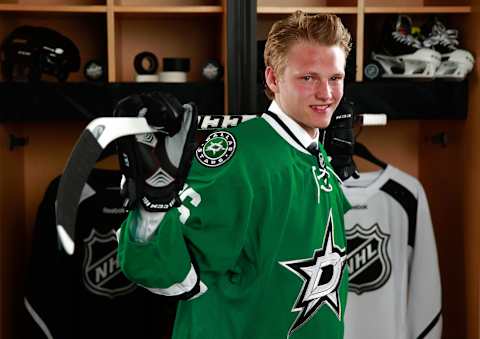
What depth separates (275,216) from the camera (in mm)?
1364

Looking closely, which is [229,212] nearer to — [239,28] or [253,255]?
[253,255]

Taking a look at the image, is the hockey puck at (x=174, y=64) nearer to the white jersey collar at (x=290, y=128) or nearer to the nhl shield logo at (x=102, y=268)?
the nhl shield logo at (x=102, y=268)

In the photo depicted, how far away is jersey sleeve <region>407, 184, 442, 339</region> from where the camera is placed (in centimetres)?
212

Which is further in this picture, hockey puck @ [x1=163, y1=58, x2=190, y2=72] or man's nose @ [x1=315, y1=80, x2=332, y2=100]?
hockey puck @ [x1=163, y1=58, x2=190, y2=72]

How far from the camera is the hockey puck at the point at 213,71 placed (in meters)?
2.04

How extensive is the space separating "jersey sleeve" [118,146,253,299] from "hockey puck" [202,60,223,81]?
29.1 inches

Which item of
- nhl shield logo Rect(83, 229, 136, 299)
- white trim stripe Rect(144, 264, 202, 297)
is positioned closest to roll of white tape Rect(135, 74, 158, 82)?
nhl shield logo Rect(83, 229, 136, 299)

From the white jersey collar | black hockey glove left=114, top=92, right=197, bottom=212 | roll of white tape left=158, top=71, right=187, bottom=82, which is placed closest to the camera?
black hockey glove left=114, top=92, right=197, bottom=212

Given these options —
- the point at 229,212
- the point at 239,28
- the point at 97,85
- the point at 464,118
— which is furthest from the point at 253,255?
the point at 464,118

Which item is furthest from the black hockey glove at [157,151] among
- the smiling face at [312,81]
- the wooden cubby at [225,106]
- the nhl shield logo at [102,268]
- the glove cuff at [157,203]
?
the nhl shield logo at [102,268]

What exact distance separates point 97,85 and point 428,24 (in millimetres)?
973

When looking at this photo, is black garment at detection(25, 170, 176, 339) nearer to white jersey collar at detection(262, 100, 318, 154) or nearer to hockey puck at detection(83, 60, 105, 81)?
hockey puck at detection(83, 60, 105, 81)

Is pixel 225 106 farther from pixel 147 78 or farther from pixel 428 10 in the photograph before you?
pixel 428 10

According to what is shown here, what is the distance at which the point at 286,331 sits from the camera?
4.59 ft
